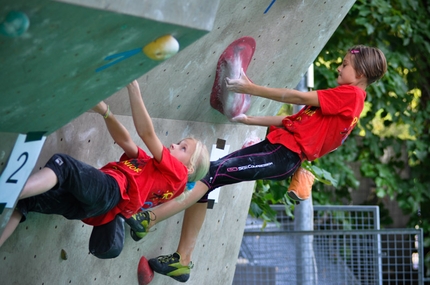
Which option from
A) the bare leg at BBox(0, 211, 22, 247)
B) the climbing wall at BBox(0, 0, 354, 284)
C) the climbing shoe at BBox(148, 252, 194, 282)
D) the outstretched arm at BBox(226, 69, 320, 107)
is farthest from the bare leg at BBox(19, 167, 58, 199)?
the climbing shoe at BBox(148, 252, 194, 282)

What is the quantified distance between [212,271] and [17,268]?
1.84m

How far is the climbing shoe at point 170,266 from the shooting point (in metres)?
4.13

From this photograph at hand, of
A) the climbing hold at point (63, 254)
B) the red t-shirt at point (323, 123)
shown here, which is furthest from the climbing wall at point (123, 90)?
the red t-shirt at point (323, 123)

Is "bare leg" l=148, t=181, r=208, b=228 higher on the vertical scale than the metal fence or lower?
higher

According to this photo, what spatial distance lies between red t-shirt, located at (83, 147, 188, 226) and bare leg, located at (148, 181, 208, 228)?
508mm

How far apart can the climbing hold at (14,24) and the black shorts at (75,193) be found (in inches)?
36.9

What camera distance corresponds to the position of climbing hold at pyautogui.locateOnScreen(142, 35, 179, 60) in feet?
7.66

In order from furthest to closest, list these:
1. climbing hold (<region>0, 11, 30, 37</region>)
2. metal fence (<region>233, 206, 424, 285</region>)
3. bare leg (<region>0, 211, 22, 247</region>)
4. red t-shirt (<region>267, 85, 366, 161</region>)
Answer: metal fence (<region>233, 206, 424, 285</region>) < red t-shirt (<region>267, 85, 366, 161</region>) < bare leg (<region>0, 211, 22, 247</region>) < climbing hold (<region>0, 11, 30, 37</region>)

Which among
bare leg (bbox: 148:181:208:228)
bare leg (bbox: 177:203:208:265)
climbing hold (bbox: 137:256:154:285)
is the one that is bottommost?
climbing hold (bbox: 137:256:154:285)

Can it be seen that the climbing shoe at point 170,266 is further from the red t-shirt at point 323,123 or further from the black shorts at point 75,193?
the black shorts at point 75,193

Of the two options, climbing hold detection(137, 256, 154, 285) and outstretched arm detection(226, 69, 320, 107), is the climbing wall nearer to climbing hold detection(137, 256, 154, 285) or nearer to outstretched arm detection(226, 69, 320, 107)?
climbing hold detection(137, 256, 154, 285)

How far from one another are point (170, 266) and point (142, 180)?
99cm

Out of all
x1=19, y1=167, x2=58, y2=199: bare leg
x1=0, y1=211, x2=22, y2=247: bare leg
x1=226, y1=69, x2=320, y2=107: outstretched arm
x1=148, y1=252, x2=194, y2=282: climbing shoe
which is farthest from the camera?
x1=148, y1=252, x2=194, y2=282: climbing shoe

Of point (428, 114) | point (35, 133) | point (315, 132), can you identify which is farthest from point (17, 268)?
point (428, 114)
